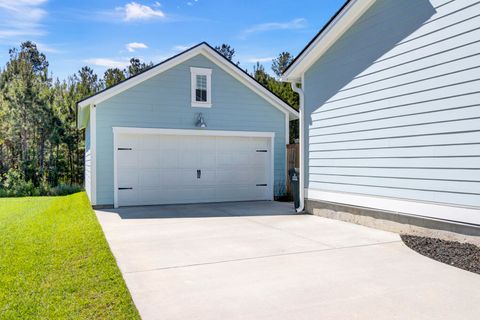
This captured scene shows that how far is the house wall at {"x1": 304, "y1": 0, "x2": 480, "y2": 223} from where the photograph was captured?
5703 millimetres

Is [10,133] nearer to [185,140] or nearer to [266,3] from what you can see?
[185,140]

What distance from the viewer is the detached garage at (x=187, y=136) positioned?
11.0m

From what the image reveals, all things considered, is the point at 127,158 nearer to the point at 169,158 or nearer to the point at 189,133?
the point at 169,158

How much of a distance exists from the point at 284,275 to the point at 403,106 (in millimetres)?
3978

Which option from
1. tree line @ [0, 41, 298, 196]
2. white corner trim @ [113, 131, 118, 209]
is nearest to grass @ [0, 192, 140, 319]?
white corner trim @ [113, 131, 118, 209]

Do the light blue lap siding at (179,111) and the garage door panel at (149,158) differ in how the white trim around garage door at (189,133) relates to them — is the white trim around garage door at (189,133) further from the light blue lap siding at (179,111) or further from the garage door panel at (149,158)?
the garage door panel at (149,158)

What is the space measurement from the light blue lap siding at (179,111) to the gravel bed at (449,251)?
723 centimetres

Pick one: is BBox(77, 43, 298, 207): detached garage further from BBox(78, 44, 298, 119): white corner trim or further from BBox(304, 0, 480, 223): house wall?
BBox(304, 0, 480, 223): house wall

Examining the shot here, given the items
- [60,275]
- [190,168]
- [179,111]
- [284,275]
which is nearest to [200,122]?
[179,111]

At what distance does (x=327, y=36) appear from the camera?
859 cm

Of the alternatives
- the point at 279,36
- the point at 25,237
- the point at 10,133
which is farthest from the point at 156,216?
the point at 279,36

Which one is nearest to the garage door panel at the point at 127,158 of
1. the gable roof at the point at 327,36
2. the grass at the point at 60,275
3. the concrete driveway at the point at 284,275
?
the grass at the point at 60,275

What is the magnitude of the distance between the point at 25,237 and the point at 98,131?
4.49 meters

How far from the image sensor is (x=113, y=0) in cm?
1204
